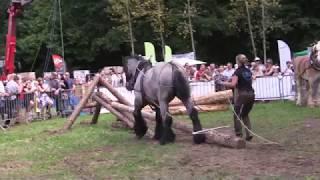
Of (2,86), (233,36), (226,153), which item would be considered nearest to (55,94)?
(2,86)

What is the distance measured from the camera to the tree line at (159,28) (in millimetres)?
42656

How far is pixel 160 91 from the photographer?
12953 millimetres

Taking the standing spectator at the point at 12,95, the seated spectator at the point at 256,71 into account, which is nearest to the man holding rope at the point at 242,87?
the standing spectator at the point at 12,95

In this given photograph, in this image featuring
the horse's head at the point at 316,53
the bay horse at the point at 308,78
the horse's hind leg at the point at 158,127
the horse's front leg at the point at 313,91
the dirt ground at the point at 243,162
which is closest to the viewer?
the dirt ground at the point at 243,162

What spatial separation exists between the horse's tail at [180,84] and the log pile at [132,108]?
3.30ft

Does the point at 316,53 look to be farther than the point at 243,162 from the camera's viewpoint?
Yes

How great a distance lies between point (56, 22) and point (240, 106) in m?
38.6

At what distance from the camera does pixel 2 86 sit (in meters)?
22.4

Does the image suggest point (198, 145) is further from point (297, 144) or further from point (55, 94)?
point (55, 94)

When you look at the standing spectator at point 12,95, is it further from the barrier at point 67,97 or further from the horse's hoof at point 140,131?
the horse's hoof at point 140,131

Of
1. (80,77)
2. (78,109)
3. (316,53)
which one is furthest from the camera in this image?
(80,77)

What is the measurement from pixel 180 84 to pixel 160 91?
482mm

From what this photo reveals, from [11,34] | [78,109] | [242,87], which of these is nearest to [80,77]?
[11,34]

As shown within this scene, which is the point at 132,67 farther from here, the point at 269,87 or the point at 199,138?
the point at 269,87
